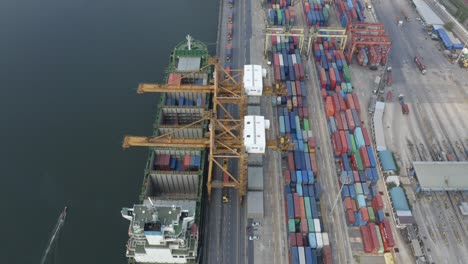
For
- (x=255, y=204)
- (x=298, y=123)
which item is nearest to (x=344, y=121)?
(x=298, y=123)

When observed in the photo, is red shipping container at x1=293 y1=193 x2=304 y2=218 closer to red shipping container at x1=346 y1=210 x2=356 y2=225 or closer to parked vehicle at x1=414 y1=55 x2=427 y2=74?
red shipping container at x1=346 y1=210 x2=356 y2=225

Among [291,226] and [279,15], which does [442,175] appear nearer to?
[291,226]

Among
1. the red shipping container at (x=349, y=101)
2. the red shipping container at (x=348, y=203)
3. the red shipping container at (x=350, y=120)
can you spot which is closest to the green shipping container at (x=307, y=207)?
the red shipping container at (x=348, y=203)

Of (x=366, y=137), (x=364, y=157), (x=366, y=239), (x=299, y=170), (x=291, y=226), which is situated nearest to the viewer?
(x=366, y=239)

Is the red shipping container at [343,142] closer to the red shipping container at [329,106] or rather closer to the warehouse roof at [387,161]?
the red shipping container at [329,106]

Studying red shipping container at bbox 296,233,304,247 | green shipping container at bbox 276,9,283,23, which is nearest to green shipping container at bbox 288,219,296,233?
red shipping container at bbox 296,233,304,247
